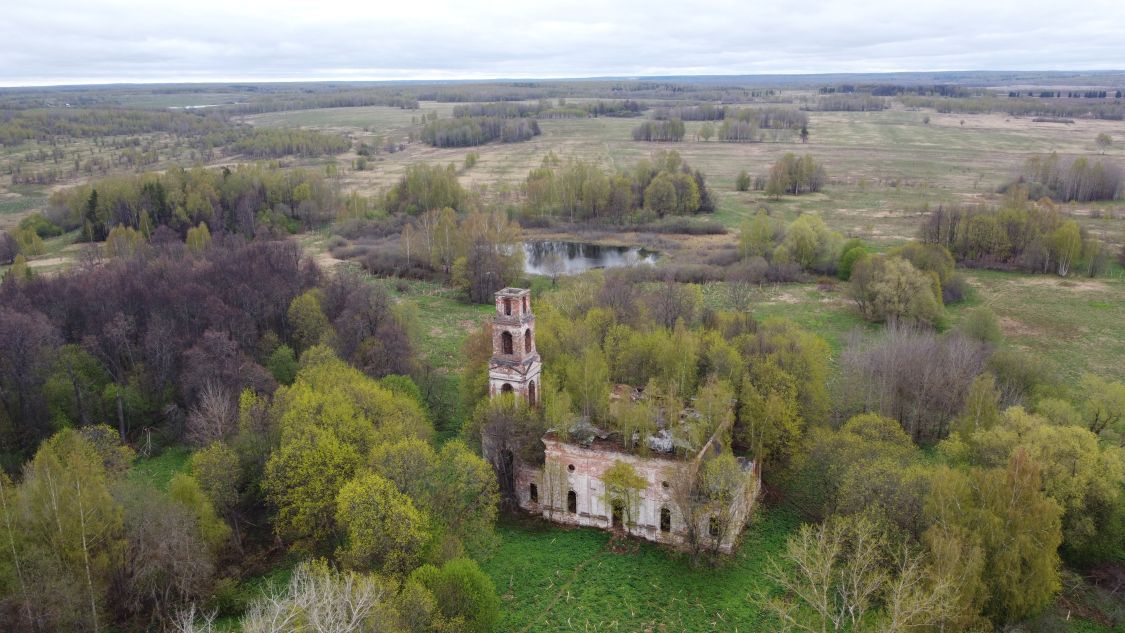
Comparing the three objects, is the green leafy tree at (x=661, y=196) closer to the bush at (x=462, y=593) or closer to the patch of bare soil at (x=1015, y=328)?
the patch of bare soil at (x=1015, y=328)

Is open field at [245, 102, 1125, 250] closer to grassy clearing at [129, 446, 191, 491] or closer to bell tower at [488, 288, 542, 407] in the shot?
bell tower at [488, 288, 542, 407]

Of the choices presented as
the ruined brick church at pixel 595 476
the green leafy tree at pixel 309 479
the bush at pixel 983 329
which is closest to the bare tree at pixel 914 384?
the bush at pixel 983 329

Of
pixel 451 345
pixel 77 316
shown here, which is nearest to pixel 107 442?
pixel 77 316

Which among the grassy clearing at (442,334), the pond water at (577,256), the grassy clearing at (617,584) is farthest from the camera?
the pond water at (577,256)

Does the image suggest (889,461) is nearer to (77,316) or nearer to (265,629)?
(265,629)

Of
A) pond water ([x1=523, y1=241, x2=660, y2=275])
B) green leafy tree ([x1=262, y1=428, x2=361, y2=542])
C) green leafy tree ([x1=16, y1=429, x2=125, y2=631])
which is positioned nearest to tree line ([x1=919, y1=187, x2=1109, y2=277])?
pond water ([x1=523, y1=241, x2=660, y2=275])

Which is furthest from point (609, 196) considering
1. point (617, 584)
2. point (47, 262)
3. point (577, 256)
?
point (617, 584)

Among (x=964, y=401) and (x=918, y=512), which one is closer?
(x=918, y=512)
